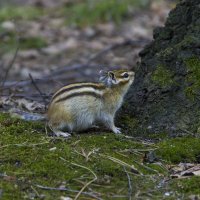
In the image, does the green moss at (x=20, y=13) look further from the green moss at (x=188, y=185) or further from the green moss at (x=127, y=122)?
the green moss at (x=188, y=185)

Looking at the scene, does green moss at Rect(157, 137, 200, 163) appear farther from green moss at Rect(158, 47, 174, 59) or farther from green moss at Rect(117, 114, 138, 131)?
green moss at Rect(158, 47, 174, 59)

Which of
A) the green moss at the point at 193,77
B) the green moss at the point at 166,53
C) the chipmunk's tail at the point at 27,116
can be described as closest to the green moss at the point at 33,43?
the chipmunk's tail at the point at 27,116

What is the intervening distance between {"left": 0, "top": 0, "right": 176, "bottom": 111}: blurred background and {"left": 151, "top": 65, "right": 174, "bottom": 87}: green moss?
17.1ft

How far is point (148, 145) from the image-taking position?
545 centimetres

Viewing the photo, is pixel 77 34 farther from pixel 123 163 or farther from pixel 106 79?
pixel 123 163

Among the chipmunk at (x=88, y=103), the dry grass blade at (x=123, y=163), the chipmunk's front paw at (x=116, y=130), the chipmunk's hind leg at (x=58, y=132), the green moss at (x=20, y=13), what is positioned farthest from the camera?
the green moss at (x=20, y=13)

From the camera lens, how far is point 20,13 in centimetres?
1523

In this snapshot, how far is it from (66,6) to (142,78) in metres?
9.73

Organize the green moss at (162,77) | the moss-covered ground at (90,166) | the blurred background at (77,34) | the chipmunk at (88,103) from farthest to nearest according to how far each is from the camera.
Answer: the blurred background at (77,34)
the green moss at (162,77)
the chipmunk at (88,103)
the moss-covered ground at (90,166)

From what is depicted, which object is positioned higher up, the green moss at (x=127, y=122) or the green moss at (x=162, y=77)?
the green moss at (x=162, y=77)

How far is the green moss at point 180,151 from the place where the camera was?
A: 5.28 meters

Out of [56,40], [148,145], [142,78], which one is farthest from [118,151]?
[56,40]

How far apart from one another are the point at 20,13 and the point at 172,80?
9.68 metres

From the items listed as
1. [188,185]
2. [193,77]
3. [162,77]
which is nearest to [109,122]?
[162,77]
